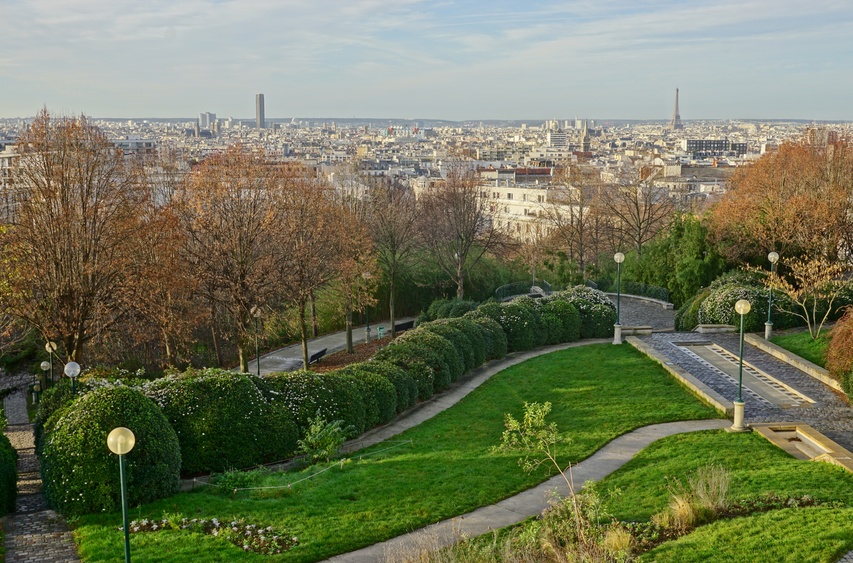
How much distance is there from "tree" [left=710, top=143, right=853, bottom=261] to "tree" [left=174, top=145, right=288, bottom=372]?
18799 millimetres

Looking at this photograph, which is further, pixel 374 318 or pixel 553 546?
pixel 374 318

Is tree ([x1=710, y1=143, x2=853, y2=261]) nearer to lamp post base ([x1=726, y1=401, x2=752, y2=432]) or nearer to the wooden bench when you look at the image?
lamp post base ([x1=726, y1=401, x2=752, y2=432])

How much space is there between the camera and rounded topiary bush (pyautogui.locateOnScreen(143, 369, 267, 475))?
16.2 m

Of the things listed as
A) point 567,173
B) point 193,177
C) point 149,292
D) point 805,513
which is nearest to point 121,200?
point 149,292

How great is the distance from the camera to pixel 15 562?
1231cm

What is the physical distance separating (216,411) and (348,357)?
17396 mm

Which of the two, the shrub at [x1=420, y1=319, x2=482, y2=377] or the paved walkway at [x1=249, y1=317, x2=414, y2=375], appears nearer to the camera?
the shrub at [x1=420, y1=319, x2=482, y2=377]

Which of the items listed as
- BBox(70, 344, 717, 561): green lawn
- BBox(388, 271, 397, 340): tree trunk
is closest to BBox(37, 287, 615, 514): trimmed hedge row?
BBox(70, 344, 717, 561): green lawn

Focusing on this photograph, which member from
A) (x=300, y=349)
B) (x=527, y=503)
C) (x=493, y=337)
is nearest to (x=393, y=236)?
(x=300, y=349)

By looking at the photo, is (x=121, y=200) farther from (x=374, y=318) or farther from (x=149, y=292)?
(x=374, y=318)

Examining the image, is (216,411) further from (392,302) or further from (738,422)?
(392,302)

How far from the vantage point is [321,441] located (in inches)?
688

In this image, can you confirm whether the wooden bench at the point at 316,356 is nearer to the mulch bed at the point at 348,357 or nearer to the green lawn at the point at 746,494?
the mulch bed at the point at 348,357

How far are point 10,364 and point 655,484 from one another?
29.5 m
